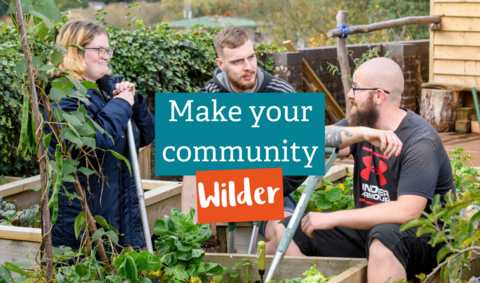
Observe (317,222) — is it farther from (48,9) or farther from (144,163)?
(144,163)

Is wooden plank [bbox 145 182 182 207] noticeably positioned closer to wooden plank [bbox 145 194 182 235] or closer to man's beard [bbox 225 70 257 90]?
wooden plank [bbox 145 194 182 235]

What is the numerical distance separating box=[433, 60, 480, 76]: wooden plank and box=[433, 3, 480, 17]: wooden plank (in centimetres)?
72

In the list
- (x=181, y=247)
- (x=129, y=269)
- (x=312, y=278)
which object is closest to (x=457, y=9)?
(x=312, y=278)

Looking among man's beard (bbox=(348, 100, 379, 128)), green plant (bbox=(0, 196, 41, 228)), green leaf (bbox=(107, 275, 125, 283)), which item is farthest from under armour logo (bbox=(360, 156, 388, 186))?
green plant (bbox=(0, 196, 41, 228))

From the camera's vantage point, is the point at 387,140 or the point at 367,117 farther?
the point at 367,117

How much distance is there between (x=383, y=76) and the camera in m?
2.78

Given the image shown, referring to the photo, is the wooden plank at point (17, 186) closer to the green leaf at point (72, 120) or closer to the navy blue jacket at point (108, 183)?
the navy blue jacket at point (108, 183)

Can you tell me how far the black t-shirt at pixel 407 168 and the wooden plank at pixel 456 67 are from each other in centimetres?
641

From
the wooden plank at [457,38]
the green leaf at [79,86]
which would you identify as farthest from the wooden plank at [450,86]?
the green leaf at [79,86]

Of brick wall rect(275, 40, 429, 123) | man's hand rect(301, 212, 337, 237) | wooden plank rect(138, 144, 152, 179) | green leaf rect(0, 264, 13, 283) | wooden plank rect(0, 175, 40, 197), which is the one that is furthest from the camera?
brick wall rect(275, 40, 429, 123)

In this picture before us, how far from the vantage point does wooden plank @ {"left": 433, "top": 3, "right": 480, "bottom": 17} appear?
840 centimetres

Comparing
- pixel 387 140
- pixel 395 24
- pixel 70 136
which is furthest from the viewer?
pixel 395 24

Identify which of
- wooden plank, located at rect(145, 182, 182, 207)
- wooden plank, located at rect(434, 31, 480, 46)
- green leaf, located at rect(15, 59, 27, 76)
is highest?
wooden plank, located at rect(434, 31, 480, 46)

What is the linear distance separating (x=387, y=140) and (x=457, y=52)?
7.02 metres
